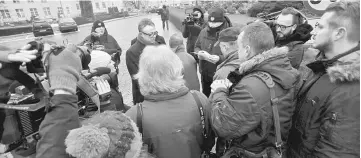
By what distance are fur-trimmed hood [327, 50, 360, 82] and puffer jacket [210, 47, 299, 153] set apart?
243 millimetres

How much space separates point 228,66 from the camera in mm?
2279

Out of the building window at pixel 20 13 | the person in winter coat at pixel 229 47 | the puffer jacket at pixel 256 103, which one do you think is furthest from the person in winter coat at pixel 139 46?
the building window at pixel 20 13

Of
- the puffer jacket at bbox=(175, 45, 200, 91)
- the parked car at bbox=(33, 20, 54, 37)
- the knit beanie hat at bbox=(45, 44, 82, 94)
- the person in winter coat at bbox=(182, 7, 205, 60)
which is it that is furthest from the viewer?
the person in winter coat at bbox=(182, 7, 205, 60)

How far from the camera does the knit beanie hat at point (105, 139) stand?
100 centimetres

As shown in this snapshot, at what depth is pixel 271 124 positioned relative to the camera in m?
1.53

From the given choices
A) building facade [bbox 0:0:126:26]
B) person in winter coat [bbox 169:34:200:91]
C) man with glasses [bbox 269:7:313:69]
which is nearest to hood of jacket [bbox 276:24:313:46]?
man with glasses [bbox 269:7:313:69]

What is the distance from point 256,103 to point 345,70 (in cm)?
56

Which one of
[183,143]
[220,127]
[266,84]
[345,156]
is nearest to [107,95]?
[183,143]

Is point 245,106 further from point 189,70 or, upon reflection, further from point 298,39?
point 298,39

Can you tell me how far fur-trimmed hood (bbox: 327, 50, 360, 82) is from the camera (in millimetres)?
1304

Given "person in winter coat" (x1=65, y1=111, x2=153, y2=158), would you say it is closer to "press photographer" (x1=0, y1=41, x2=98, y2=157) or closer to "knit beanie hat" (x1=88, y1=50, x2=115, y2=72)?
"press photographer" (x1=0, y1=41, x2=98, y2=157)

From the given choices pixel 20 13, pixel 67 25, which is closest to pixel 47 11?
pixel 20 13

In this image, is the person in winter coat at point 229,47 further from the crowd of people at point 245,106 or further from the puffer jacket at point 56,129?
the puffer jacket at point 56,129

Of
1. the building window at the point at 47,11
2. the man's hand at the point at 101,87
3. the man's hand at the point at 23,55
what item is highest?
the man's hand at the point at 23,55
